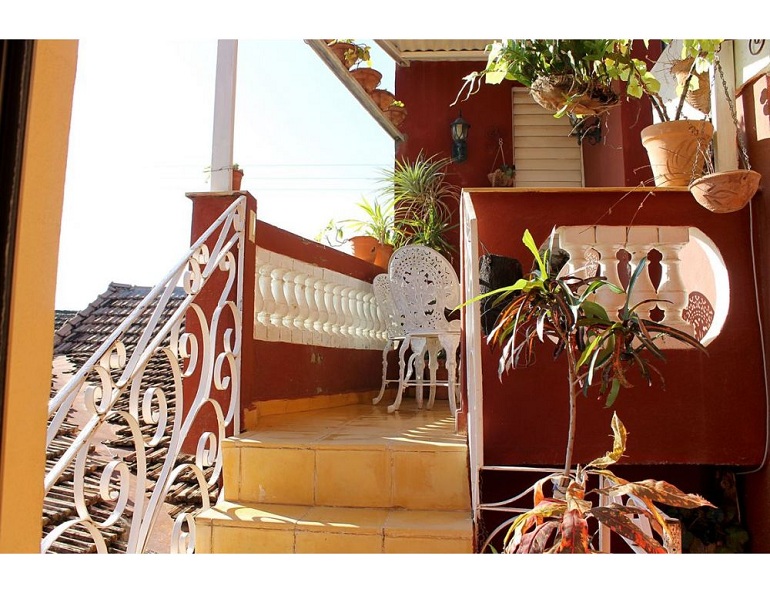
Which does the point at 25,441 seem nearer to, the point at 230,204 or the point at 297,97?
the point at 230,204

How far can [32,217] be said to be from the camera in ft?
2.80

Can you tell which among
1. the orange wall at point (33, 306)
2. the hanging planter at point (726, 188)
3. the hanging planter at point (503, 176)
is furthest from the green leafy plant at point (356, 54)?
the orange wall at point (33, 306)

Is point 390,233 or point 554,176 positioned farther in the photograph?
point 554,176

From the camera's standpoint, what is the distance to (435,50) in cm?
707

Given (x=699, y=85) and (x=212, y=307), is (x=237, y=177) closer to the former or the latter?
(x=212, y=307)

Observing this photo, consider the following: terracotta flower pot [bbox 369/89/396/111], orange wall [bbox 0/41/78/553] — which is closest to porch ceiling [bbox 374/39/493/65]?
terracotta flower pot [bbox 369/89/396/111]

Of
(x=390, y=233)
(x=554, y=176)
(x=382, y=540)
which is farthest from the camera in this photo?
(x=554, y=176)

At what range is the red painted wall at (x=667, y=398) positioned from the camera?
277cm

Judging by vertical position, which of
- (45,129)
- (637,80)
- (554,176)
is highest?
(554,176)

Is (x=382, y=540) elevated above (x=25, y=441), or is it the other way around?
(x=25, y=441)

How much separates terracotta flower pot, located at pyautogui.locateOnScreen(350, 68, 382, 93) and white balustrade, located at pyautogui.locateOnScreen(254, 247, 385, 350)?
219 centimetres
